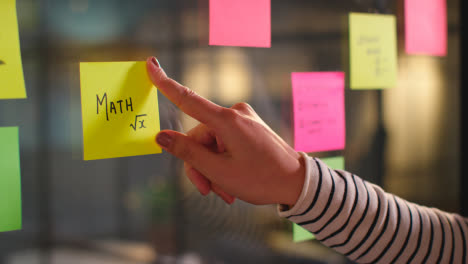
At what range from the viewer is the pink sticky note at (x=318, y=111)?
0.66 m

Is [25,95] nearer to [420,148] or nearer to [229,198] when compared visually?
[229,198]

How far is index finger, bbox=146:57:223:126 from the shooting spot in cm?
46

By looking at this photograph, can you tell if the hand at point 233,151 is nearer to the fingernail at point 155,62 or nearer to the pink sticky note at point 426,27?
the fingernail at point 155,62

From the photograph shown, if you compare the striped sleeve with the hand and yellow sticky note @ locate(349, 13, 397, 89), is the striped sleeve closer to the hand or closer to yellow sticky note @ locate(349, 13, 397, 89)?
the hand

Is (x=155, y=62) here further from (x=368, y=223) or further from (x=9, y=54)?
(x=368, y=223)

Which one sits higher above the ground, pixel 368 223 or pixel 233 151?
pixel 233 151

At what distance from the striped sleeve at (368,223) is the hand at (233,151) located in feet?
0.18

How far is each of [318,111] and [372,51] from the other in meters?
0.19

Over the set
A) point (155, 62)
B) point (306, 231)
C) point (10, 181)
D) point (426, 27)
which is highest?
→ point (426, 27)

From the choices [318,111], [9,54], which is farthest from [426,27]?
[9,54]

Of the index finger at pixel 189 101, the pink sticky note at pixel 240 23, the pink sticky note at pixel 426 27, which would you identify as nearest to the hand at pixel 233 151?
the index finger at pixel 189 101

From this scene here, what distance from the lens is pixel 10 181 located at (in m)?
0.46

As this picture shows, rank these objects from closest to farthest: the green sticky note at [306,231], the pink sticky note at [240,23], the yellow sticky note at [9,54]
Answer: the yellow sticky note at [9,54], the pink sticky note at [240,23], the green sticky note at [306,231]

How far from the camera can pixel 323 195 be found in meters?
0.52
